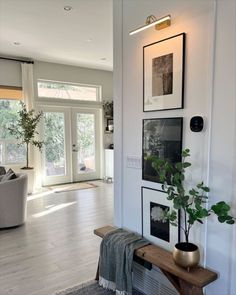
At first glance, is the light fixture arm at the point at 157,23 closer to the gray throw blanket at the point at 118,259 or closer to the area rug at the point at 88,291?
the gray throw blanket at the point at 118,259

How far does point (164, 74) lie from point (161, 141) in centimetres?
53

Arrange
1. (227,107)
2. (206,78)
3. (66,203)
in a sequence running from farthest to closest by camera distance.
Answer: (66,203) < (206,78) < (227,107)

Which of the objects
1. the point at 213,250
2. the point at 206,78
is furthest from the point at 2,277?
the point at 206,78

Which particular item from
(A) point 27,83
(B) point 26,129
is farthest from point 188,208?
(A) point 27,83

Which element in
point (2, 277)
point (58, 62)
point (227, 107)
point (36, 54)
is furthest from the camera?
point (58, 62)

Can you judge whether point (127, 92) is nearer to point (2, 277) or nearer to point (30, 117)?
point (2, 277)

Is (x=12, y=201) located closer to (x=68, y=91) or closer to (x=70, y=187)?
(x=70, y=187)

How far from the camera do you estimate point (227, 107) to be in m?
1.66

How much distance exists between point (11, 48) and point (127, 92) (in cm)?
390

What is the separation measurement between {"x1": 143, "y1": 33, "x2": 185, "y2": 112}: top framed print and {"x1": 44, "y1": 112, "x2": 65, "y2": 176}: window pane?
4.68 metres

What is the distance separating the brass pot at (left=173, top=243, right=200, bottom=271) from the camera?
170 cm

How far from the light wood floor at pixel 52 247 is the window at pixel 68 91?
280cm

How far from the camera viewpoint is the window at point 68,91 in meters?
6.43

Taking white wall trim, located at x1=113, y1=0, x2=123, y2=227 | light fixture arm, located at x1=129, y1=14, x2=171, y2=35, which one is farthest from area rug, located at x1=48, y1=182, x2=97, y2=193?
light fixture arm, located at x1=129, y1=14, x2=171, y2=35
